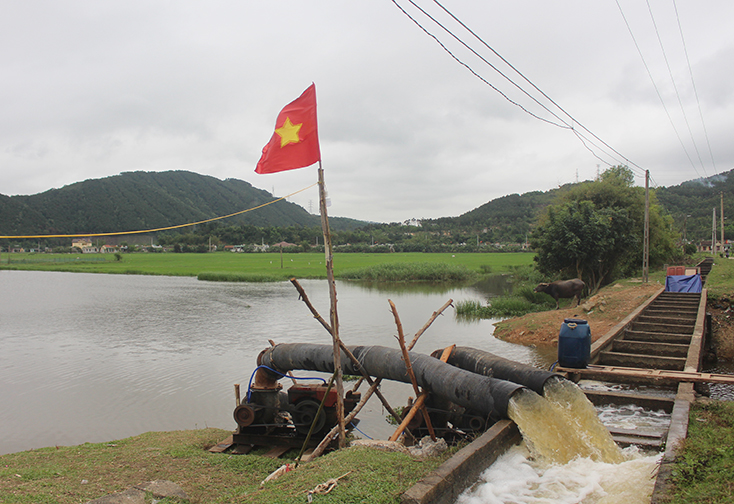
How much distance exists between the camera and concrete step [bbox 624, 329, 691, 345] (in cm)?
1055

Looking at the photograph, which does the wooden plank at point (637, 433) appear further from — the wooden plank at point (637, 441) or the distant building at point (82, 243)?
the distant building at point (82, 243)

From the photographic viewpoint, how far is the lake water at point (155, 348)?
9047 millimetres

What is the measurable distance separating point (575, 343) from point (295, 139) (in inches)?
205

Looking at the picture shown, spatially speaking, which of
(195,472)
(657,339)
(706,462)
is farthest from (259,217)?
(706,462)

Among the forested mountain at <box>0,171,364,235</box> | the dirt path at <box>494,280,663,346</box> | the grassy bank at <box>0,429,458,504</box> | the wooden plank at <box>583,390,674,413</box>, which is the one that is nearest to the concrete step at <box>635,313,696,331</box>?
the dirt path at <box>494,280,663,346</box>

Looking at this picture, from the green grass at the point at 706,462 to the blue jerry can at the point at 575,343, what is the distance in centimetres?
220

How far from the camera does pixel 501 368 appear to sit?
6.05m

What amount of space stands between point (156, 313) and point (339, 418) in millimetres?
19032

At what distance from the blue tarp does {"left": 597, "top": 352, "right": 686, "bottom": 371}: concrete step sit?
1254 cm

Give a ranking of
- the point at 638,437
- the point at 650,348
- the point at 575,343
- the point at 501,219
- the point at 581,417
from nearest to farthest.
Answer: the point at 581,417
the point at 638,437
the point at 575,343
the point at 650,348
the point at 501,219

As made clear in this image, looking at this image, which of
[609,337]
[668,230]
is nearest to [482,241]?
[668,230]

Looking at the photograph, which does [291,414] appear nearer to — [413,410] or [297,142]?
[413,410]

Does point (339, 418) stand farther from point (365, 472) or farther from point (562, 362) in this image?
point (562, 362)

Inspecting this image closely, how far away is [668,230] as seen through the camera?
3441cm
